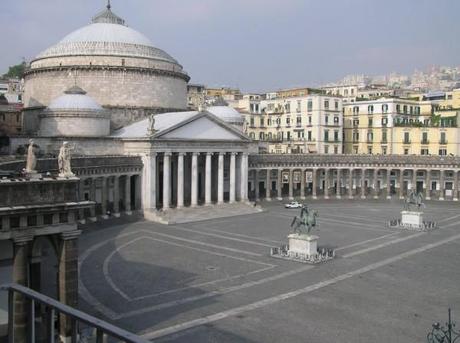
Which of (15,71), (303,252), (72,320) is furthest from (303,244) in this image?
(15,71)

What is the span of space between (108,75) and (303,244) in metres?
46.2

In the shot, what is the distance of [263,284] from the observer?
35.8 m

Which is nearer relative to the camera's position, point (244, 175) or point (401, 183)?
point (244, 175)

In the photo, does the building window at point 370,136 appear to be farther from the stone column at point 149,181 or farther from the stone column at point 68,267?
the stone column at point 68,267

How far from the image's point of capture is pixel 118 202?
64312mm

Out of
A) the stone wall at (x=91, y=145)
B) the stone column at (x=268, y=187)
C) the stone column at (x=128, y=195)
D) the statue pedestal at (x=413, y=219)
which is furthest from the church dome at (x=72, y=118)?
the statue pedestal at (x=413, y=219)

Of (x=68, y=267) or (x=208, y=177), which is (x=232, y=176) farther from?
(x=68, y=267)

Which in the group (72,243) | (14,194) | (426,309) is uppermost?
(14,194)

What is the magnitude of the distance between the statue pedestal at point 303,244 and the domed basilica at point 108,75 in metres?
41.0

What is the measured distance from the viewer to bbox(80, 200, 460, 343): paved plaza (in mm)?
27438

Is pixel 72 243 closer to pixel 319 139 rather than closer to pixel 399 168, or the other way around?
pixel 399 168

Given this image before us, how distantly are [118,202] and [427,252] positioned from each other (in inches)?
1386

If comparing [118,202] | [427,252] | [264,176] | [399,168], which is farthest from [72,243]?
[399,168]

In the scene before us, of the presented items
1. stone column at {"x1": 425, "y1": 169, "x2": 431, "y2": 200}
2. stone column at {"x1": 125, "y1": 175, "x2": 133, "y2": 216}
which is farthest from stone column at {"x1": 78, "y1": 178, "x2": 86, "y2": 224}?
stone column at {"x1": 425, "y1": 169, "x2": 431, "y2": 200}
